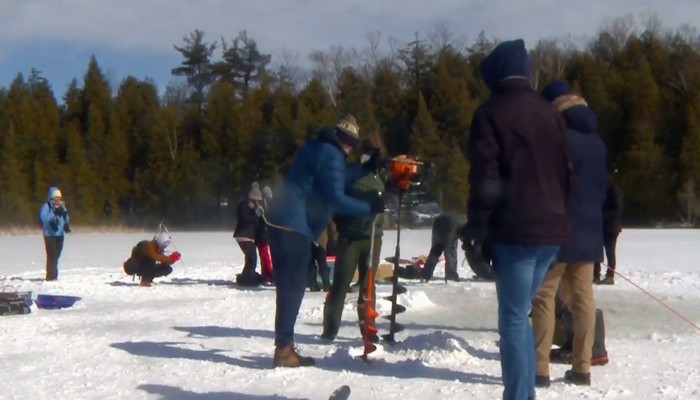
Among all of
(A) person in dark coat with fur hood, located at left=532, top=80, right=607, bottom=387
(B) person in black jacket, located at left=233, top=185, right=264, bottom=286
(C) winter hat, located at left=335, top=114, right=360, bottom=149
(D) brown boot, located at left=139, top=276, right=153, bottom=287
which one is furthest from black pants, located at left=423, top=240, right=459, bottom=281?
(A) person in dark coat with fur hood, located at left=532, top=80, right=607, bottom=387

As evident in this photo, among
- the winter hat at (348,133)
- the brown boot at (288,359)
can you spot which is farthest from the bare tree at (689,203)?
the brown boot at (288,359)

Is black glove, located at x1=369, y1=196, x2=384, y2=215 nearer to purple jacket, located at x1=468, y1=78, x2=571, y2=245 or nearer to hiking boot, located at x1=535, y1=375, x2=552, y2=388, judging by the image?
hiking boot, located at x1=535, y1=375, x2=552, y2=388

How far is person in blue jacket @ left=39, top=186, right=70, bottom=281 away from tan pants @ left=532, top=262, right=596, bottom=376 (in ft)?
34.0

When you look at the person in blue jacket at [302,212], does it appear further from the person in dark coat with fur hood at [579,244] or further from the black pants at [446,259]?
the black pants at [446,259]

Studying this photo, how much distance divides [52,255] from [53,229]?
52cm

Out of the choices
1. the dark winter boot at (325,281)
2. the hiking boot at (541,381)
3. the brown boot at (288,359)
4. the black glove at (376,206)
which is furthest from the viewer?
the dark winter boot at (325,281)

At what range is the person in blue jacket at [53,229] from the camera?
14.8 m

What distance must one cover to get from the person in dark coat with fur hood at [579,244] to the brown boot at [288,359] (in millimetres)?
1682

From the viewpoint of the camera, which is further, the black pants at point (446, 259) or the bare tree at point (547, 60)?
the bare tree at point (547, 60)

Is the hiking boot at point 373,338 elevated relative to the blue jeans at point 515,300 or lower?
lower

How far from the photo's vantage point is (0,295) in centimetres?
1022

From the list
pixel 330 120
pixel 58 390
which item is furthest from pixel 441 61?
pixel 58 390

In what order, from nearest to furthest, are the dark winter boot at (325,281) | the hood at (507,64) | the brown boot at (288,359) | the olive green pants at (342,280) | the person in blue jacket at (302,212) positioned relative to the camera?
1. the hood at (507,64)
2. the brown boot at (288,359)
3. the person in blue jacket at (302,212)
4. the olive green pants at (342,280)
5. the dark winter boot at (325,281)

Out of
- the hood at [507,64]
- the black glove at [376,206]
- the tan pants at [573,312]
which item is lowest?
the tan pants at [573,312]
